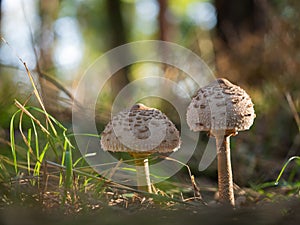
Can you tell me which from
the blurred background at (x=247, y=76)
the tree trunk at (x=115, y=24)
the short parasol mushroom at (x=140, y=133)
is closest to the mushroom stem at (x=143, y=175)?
the short parasol mushroom at (x=140, y=133)

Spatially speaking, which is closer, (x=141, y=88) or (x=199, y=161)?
(x=199, y=161)

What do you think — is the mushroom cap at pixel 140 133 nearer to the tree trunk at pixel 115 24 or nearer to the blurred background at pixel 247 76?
the blurred background at pixel 247 76

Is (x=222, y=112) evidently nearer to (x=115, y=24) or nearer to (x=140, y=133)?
(x=140, y=133)

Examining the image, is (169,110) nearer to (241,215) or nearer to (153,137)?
(153,137)

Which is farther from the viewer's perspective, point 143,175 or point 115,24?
point 115,24

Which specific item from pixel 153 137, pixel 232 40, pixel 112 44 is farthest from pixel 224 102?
pixel 112 44

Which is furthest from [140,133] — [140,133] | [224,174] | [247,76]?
[247,76]
